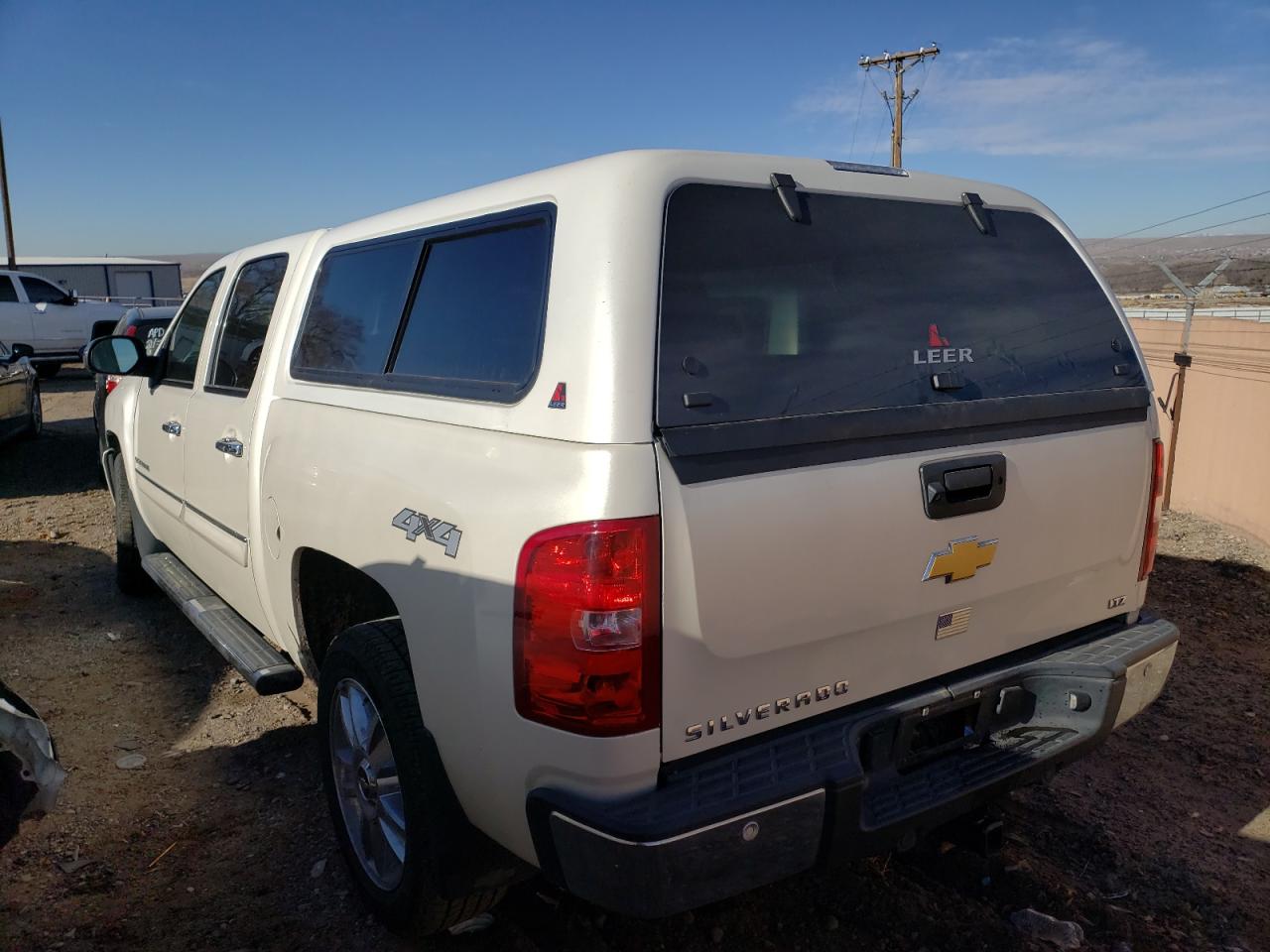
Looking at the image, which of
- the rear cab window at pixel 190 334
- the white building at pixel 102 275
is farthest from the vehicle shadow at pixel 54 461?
the white building at pixel 102 275

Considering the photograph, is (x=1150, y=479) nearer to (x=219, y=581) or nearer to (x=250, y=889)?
(x=250, y=889)

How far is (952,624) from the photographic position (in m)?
2.51

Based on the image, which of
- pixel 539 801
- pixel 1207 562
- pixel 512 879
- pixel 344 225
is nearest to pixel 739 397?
pixel 539 801

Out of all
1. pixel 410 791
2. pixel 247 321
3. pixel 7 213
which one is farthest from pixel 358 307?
pixel 7 213

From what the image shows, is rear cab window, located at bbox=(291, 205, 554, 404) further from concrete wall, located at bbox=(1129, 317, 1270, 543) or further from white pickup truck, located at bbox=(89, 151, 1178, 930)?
concrete wall, located at bbox=(1129, 317, 1270, 543)

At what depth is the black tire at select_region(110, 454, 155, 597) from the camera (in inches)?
225

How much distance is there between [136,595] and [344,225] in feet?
12.0

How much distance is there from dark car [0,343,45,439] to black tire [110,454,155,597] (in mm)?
5204

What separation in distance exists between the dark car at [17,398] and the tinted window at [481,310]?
9.11 meters

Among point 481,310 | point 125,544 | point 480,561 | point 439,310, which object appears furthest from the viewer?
point 125,544

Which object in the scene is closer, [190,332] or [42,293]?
[190,332]

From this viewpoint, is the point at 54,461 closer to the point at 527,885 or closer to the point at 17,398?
the point at 17,398

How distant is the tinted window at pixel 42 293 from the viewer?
18256 millimetres

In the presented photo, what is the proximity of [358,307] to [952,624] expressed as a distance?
2176mm
